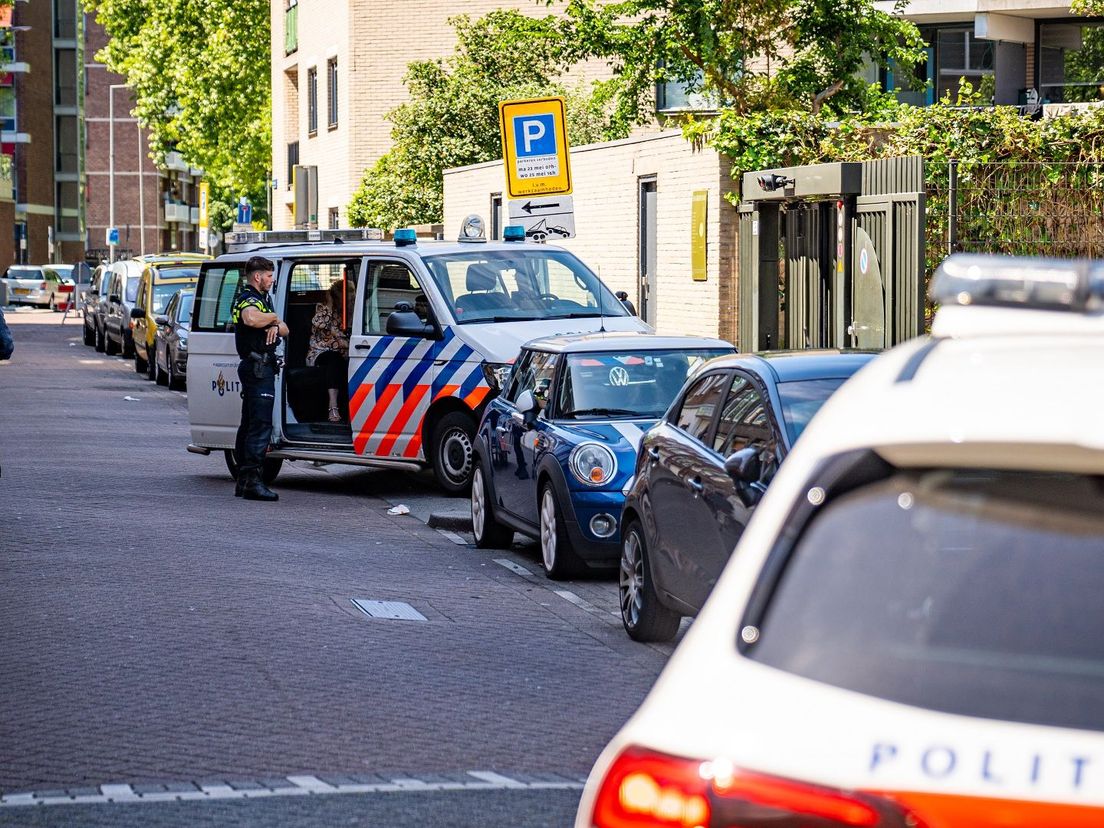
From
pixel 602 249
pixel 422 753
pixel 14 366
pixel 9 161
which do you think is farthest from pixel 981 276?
pixel 9 161

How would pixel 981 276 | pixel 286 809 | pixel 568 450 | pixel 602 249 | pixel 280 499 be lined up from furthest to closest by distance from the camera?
pixel 602 249 → pixel 280 499 → pixel 568 450 → pixel 286 809 → pixel 981 276

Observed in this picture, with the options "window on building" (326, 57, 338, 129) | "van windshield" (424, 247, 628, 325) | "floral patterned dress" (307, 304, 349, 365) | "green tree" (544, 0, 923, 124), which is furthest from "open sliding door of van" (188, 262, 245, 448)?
"window on building" (326, 57, 338, 129)

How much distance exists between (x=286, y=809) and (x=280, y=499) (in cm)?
978

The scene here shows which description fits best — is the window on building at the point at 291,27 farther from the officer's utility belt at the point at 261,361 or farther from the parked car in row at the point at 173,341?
the officer's utility belt at the point at 261,361

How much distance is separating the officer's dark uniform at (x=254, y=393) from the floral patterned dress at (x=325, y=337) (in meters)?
1.51

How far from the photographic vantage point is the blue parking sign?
17938mm

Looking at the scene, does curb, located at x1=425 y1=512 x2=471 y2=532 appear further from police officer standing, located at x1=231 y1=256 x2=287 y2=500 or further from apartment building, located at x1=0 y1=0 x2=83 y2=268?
apartment building, located at x1=0 y1=0 x2=83 y2=268

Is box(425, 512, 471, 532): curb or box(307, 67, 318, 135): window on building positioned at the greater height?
box(307, 67, 318, 135): window on building

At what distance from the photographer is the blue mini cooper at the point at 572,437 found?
10953 mm

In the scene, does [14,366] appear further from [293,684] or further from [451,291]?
[293,684]

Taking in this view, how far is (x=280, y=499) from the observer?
15.6 metres

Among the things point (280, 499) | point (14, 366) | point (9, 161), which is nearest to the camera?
point (280, 499)

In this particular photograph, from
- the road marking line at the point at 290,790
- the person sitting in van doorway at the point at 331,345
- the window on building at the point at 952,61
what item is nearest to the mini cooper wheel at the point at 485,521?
the person sitting in van doorway at the point at 331,345

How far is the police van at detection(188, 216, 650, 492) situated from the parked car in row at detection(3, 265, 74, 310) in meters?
61.9
